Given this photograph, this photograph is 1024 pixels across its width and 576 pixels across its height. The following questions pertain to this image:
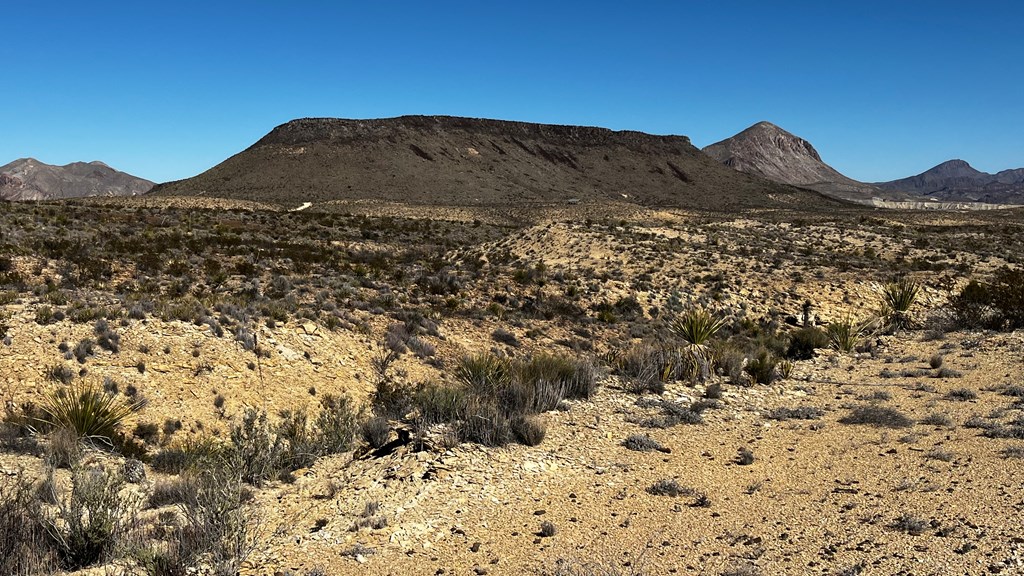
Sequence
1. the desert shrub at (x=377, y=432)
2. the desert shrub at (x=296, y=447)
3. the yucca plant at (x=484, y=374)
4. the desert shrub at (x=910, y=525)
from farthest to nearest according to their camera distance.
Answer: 1. the yucca plant at (x=484, y=374)
2. the desert shrub at (x=377, y=432)
3. the desert shrub at (x=296, y=447)
4. the desert shrub at (x=910, y=525)

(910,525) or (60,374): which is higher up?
(60,374)

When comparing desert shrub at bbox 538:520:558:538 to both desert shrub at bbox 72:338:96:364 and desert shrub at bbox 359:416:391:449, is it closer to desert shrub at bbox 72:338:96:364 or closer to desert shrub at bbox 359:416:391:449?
desert shrub at bbox 359:416:391:449

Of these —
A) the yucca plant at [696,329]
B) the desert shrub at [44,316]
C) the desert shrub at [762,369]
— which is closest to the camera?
the desert shrub at [762,369]

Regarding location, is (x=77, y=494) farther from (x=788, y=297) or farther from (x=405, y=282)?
(x=788, y=297)

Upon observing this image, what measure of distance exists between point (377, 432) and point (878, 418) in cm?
628

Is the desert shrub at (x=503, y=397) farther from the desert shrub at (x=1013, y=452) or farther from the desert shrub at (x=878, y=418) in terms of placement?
the desert shrub at (x=1013, y=452)

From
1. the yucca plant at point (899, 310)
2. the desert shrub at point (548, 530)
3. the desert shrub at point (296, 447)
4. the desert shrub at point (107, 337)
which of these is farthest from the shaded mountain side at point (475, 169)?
the desert shrub at point (548, 530)

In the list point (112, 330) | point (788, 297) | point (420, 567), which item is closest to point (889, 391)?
point (420, 567)

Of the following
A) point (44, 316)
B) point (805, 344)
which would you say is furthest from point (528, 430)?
point (44, 316)

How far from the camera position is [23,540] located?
4.49 meters

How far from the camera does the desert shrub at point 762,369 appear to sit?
32.9ft

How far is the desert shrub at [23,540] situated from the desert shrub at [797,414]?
7933 millimetres

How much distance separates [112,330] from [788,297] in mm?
18573

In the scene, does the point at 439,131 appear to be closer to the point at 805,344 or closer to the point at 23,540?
the point at 805,344
